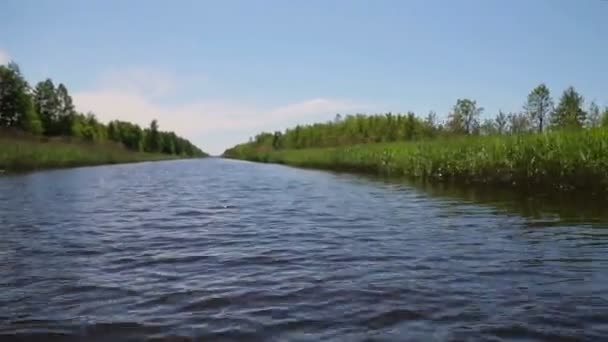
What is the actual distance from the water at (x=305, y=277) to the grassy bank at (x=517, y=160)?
13.9ft

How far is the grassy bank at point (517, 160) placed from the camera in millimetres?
14797

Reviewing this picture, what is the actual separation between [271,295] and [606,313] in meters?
3.20

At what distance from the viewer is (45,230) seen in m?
9.37

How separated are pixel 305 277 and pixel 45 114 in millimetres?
→ 76270

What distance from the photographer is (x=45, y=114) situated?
71.2 metres

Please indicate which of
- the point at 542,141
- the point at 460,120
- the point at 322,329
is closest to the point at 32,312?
the point at 322,329

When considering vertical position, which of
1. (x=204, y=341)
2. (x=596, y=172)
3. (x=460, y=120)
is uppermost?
(x=460, y=120)

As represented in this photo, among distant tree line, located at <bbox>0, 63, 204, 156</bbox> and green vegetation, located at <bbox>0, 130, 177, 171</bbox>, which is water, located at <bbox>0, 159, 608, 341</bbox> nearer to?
green vegetation, located at <bbox>0, 130, 177, 171</bbox>

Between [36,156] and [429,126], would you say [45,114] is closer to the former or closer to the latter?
[36,156]

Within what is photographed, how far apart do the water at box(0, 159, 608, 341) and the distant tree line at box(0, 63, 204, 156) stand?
56622 millimetres

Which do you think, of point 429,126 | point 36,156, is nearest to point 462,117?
point 429,126

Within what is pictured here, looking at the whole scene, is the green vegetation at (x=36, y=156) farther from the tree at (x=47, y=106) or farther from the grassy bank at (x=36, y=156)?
the tree at (x=47, y=106)

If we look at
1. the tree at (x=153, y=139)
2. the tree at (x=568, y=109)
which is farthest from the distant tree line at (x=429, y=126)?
the tree at (x=153, y=139)

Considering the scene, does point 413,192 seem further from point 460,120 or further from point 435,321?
point 460,120
